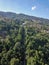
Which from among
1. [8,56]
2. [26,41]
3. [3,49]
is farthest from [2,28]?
[8,56]

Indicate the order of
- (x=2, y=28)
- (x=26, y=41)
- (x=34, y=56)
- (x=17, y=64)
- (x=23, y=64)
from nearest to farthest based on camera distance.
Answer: (x=17, y=64), (x=23, y=64), (x=34, y=56), (x=26, y=41), (x=2, y=28)

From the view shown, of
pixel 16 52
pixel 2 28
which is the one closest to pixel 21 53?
pixel 16 52

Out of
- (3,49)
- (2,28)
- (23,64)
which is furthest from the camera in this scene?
(2,28)

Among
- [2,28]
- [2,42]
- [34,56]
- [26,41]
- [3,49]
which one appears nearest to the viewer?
[34,56]

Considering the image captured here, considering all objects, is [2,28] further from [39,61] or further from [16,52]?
[39,61]

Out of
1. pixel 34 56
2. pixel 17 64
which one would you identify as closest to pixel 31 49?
pixel 34 56

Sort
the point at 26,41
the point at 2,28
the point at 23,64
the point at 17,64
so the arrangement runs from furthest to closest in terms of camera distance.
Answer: the point at 2,28
the point at 26,41
the point at 23,64
the point at 17,64

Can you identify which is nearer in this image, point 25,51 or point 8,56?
point 8,56

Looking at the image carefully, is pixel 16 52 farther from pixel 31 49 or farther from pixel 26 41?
pixel 26 41
